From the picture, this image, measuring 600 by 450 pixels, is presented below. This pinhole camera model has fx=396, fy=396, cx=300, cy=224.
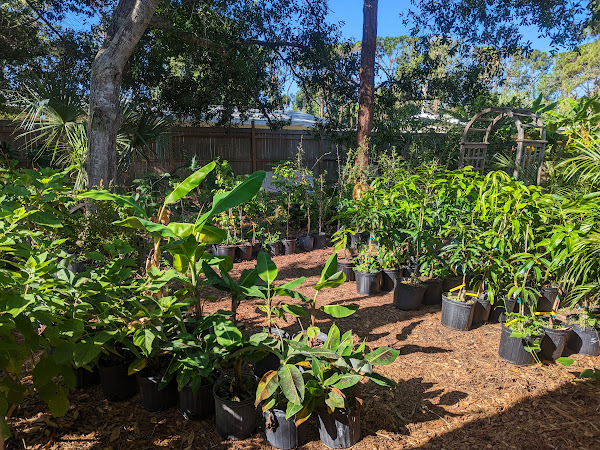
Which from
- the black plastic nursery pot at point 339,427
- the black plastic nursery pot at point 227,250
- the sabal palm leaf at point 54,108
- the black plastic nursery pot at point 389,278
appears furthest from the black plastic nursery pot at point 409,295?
the sabal palm leaf at point 54,108

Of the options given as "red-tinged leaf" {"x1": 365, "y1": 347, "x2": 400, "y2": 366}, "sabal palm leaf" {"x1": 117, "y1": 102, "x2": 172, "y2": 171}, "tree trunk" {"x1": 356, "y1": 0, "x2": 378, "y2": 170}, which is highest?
"tree trunk" {"x1": 356, "y1": 0, "x2": 378, "y2": 170}

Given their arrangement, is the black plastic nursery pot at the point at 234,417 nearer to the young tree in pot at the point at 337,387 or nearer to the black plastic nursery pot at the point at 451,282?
the young tree in pot at the point at 337,387

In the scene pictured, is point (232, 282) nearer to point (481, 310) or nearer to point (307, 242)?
point (481, 310)

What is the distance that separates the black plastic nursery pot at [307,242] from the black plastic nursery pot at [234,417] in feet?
14.7

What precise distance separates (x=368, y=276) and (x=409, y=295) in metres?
0.60

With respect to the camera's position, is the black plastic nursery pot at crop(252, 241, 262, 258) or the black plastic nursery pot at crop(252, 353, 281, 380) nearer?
the black plastic nursery pot at crop(252, 353, 281, 380)

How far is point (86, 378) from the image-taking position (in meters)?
2.61

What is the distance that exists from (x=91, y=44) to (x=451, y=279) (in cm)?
836

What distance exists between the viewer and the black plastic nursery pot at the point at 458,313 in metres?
3.51

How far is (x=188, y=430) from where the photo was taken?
222 cm

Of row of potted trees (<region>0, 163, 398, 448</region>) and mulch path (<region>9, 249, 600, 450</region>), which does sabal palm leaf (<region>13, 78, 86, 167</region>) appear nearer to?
row of potted trees (<region>0, 163, 398, 448</region>)

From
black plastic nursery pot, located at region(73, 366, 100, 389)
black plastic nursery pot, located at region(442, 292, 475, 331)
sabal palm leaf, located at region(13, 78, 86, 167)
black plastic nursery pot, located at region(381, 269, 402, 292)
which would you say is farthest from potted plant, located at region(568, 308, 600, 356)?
sabal palm leaf, located at region(13, 78, 86, 167)

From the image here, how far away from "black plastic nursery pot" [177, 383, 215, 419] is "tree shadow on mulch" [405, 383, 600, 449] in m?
1.20

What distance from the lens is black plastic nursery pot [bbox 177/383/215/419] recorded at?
7.39ft
